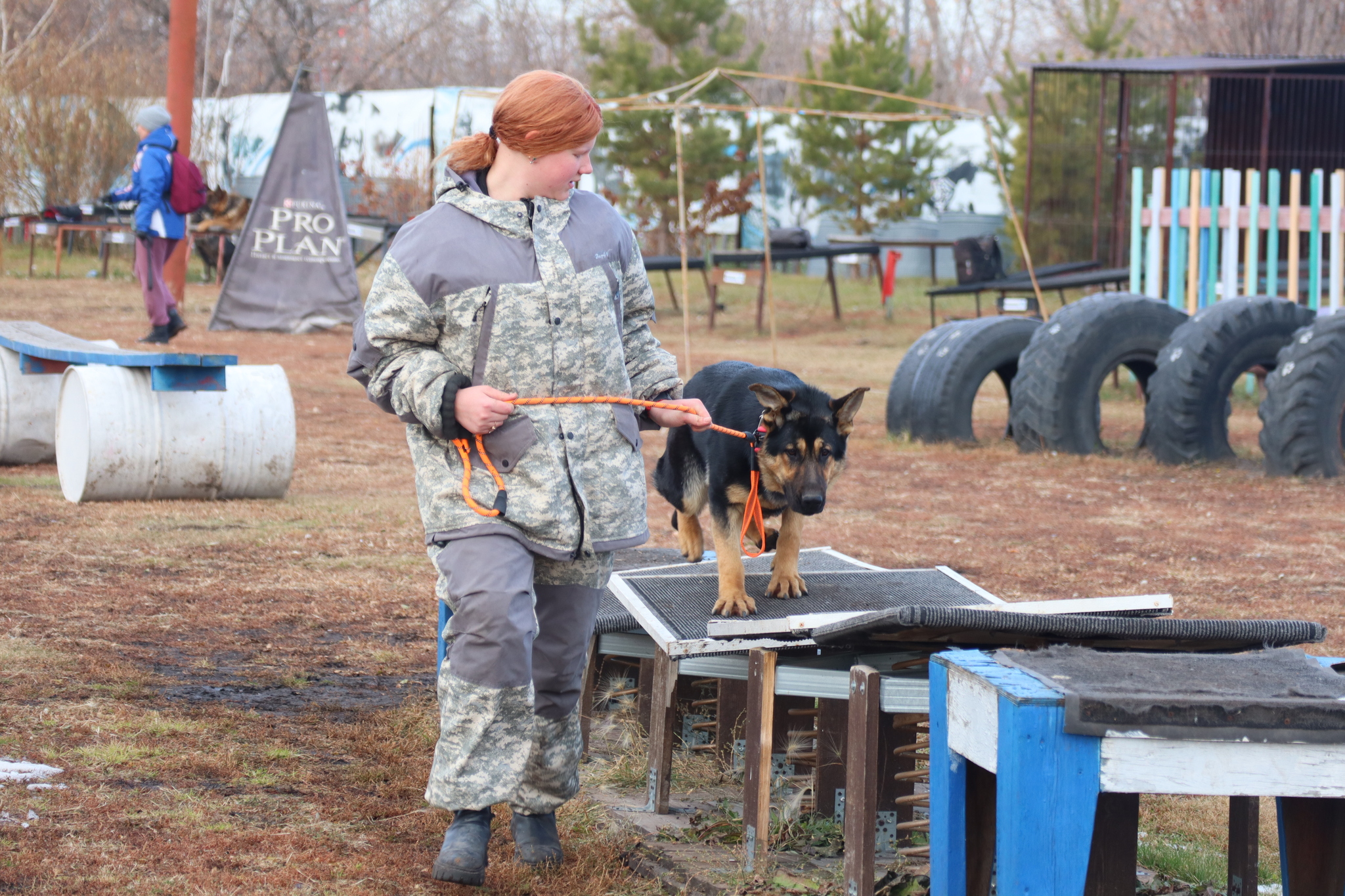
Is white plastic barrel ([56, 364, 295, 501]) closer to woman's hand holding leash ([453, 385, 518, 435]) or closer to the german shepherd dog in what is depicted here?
the german shepherd dog

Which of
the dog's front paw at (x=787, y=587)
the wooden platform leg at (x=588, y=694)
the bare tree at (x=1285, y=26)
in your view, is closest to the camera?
the dog's front paw at (x=787, y=587)

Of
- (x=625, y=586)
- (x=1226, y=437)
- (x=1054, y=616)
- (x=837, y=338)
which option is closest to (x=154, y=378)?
(x=625, y=586)

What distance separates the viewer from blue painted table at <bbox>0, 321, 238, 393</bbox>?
24.0 ft

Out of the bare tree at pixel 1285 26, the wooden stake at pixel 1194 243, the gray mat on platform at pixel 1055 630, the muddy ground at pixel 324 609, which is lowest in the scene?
the muddy ground at pixel 324 609

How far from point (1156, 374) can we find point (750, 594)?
694 centimetres

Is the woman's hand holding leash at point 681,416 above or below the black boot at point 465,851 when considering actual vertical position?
above

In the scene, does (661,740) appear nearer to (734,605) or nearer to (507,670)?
(734,605)

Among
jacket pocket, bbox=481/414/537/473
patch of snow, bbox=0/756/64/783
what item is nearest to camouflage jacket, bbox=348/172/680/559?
jacket pocket, bbox=481/414/537/473

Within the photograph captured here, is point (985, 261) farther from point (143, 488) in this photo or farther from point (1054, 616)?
point (1054, 616)

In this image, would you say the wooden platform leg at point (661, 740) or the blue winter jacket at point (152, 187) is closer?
the wooden platform leg at point (661, 740)

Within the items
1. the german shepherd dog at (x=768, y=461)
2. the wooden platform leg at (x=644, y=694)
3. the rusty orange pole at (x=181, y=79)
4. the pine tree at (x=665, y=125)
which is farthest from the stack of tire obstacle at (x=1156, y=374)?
the pine tree at (x=665, y=125)

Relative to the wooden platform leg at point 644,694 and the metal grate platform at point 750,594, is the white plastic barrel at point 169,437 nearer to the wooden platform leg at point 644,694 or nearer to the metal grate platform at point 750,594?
the metal grate platform at point 750,594

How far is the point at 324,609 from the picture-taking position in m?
5.84

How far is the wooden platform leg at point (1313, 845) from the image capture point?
2.66 m
